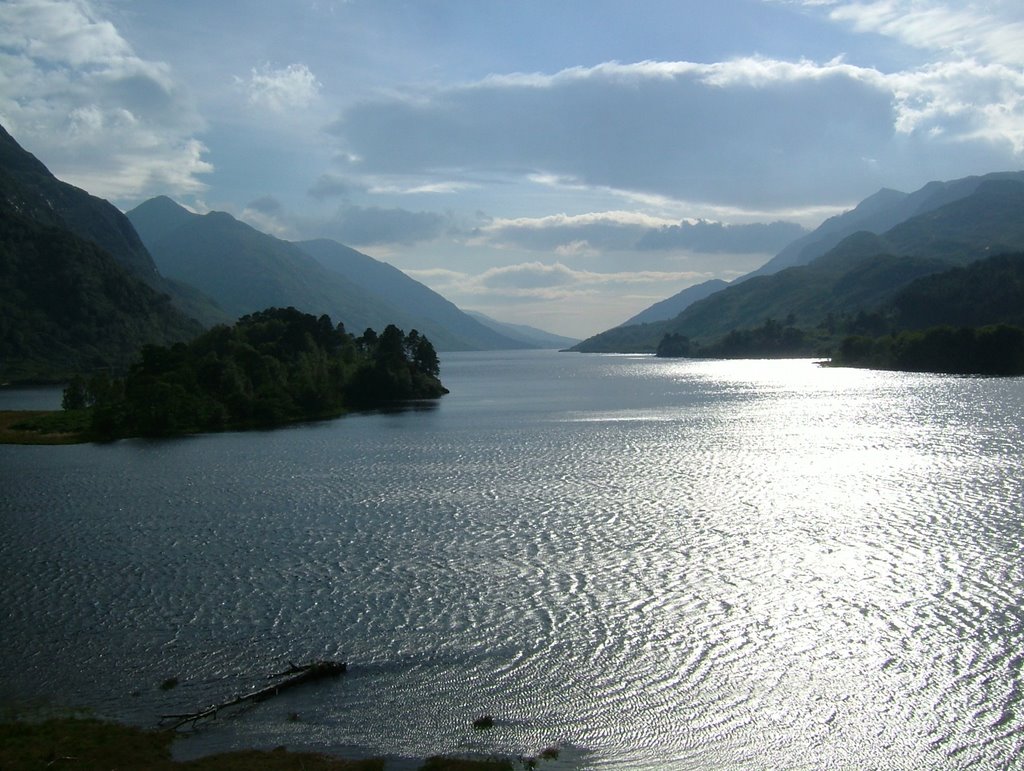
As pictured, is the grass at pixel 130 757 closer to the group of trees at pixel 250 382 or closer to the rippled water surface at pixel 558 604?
the rippled water surface at pixel 558 604

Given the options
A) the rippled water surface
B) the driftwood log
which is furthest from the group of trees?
the driftwood log

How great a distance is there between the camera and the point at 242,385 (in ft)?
472

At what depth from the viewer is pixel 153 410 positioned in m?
126

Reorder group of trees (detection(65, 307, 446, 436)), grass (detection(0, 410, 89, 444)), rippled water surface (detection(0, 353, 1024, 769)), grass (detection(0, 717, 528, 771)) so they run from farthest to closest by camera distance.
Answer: group of trees (detection(65, 307, 446, 436)) < grass (detection(0, 410, 89, 444)) < rippled water surface (detection(0, 353, 1024, 769)) < grass (detection(0, 717, 528, 771))

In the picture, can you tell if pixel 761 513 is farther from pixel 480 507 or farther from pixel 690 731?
pixel 690 731

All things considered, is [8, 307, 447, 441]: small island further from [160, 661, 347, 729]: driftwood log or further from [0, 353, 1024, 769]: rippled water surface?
[160, 661, 347, 729]: driftwood log

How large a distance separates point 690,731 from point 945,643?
13.3m

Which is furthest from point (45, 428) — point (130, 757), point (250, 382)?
point (130, 757)

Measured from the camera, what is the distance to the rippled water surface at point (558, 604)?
26.1 m

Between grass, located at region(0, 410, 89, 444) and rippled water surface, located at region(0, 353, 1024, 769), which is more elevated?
grass, located at region(0, 410, 89, 444)

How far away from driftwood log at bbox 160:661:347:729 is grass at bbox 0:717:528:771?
0.94 metres

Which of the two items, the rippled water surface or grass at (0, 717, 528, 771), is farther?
the rippled water surface

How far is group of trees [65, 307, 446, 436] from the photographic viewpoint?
128250mm

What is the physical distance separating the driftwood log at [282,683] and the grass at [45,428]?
3948 inches
